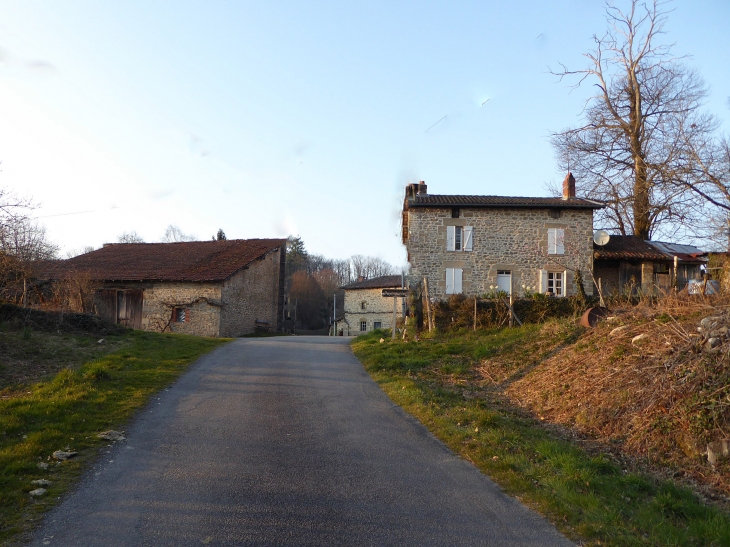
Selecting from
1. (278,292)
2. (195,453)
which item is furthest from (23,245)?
(278,292)

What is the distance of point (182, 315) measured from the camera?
89.1 ft

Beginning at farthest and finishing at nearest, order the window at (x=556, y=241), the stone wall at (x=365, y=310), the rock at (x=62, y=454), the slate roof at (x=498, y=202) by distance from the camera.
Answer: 1. the stone wall at (x=365, y=310)
2. the window at (x=556, y=241)
3. the slate roof at (x=498, y=202)
4. the rock at (x=62, y=454)

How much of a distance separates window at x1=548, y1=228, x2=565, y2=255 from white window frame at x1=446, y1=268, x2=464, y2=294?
173 inches

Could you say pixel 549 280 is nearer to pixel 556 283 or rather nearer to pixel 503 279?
pixel 556 283

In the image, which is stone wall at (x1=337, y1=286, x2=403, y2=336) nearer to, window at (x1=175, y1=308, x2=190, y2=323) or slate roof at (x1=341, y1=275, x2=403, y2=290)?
slate roof at (x1=341, y1=275, x2=403, y2=290)

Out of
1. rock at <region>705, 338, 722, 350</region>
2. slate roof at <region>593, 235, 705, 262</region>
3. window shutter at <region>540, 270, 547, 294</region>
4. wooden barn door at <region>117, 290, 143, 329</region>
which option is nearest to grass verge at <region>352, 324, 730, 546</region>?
rock at <region>705, 338, 722, 350</region>

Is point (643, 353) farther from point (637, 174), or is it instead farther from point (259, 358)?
point (637, 174)

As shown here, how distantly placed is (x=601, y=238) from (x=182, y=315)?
2061cm

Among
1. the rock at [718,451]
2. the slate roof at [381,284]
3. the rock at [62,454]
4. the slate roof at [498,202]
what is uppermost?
the slate roof at [498,202]

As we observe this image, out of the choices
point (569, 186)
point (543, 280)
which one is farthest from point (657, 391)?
point (569, 186)

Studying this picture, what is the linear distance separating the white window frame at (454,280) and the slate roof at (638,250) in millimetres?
6561

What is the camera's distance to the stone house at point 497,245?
2616 centimetres

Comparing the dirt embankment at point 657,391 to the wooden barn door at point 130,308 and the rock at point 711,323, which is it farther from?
the wooden barn door at point 130,308

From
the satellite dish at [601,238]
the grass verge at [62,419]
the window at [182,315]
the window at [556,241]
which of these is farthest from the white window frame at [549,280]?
Result: the grass verge at [62,419]
